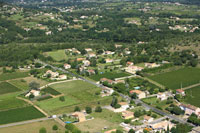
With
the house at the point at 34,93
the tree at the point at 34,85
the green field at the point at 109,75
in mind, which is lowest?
the green field at the point at 109,75

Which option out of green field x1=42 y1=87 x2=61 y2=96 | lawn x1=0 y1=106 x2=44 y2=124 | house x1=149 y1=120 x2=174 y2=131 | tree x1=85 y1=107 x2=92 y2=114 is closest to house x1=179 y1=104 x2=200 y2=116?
house x1=149 y1=120 x2=174 y2=131

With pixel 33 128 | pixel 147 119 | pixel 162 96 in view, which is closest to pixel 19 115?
pixel 33 128

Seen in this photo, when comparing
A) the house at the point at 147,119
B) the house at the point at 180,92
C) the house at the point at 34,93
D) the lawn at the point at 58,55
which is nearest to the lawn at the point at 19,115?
the house at the point at 34,93

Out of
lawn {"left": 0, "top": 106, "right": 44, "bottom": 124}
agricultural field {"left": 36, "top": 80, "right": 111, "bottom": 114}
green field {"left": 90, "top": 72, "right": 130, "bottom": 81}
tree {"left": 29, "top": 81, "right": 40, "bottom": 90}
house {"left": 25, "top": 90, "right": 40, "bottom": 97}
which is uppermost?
tree {"left": 29, "top": 81, "right": 40, "bottom": 90}

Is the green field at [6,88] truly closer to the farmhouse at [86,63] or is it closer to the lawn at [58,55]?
the farmhouse at [86,63]

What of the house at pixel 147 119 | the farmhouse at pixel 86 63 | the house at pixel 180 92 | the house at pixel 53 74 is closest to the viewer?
the house at pixel 147 119

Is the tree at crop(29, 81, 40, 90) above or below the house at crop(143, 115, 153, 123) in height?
above

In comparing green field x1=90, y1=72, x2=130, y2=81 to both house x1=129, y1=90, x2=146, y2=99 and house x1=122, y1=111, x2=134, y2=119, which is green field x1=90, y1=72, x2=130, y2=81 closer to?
house x1=129, y1=90, x2=146, y2=99
